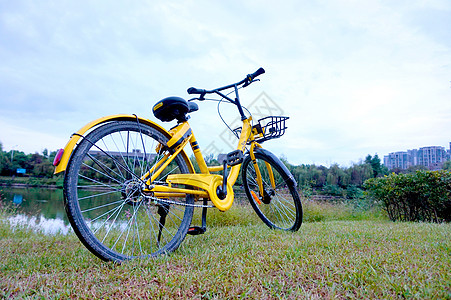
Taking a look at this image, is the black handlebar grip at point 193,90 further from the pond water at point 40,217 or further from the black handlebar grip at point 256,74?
the pond water at point 40,217

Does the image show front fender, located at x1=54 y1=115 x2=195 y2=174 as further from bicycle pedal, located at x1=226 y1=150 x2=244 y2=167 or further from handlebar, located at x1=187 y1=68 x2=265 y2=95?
bicycle pedal, located at x1=226 y1=150 x2=244 y2=167

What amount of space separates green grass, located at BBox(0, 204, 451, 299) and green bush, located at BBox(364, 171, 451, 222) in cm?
409

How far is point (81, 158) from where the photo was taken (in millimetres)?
1815

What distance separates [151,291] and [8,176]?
39.9 meters

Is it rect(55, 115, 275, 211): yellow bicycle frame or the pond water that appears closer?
rect(55, 115, 275, 211): yellow bicycle frame

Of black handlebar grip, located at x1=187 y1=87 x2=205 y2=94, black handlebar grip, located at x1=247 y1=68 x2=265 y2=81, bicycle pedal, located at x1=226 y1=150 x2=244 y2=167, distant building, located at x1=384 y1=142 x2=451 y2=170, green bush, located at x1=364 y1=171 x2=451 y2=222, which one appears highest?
distant building, located at x1=384 y1=142 x2=451 y2=170

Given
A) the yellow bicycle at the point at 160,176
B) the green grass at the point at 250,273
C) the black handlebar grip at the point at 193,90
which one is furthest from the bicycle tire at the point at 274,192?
the black handlebar grip at the point at 193,90

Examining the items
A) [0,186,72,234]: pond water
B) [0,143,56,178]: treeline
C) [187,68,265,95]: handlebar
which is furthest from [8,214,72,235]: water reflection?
[0,143,56,178]: treeline

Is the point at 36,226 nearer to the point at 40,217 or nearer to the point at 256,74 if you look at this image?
the point at 40,217

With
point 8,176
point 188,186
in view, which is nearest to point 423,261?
point 188,186

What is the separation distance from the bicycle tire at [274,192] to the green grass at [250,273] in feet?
2.31

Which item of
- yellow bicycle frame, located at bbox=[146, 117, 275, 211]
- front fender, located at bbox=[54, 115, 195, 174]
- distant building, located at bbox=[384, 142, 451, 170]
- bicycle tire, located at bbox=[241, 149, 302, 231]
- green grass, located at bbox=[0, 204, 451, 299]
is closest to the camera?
green grass, located at bbox=[0, 204, 451, 299]

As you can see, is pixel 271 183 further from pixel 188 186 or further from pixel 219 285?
pixel 219 285

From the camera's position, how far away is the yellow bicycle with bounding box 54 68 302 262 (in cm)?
180
